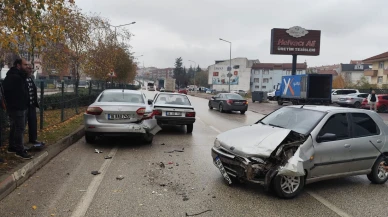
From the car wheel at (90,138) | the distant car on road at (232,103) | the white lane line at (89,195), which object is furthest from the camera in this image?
the distant car on road at (232,103)

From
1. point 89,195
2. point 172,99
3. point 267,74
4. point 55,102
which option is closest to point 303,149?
point 89,195

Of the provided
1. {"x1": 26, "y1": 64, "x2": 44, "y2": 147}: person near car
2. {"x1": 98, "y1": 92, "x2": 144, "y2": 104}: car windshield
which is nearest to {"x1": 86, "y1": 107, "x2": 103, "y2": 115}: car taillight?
{"x1": 98, "y1": 92, "x2": 144, "y2": 104}: car windshield

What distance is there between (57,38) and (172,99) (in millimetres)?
4812

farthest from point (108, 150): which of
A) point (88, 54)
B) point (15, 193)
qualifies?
point (88, 54)

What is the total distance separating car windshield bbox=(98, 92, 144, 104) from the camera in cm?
878

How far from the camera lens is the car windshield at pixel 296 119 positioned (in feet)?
17.6

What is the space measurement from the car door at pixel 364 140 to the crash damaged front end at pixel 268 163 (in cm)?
113

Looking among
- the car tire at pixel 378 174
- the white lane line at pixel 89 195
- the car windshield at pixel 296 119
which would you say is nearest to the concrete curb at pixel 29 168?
the white lane line at pixel 89 195

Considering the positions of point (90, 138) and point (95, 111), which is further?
point (90, 138)

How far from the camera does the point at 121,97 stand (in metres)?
8.98

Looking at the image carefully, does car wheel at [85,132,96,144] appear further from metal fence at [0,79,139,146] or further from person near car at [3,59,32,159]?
person near car at [3,59,32,159]

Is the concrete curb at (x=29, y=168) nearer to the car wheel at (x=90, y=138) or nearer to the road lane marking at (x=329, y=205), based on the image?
the car wheel at (x=90, y=138)

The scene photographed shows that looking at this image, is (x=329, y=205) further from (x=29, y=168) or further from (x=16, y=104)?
(x=16, y=104)

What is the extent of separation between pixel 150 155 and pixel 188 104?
4.41 metres
